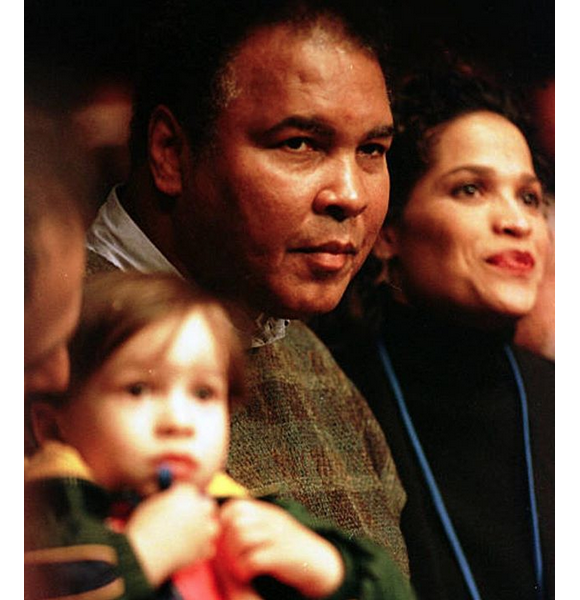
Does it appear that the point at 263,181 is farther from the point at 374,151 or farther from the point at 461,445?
the point at 461,445

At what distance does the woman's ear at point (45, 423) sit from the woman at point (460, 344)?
0.48 metres

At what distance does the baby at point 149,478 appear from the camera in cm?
157

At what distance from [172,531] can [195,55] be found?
67 centimetres

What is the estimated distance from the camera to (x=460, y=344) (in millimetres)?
2029

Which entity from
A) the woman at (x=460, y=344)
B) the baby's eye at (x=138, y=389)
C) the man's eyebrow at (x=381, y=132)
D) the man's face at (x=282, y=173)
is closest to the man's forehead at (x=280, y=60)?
the man's face at (x=282, y=173)

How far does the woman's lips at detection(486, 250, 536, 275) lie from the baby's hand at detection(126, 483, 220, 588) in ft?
2.26

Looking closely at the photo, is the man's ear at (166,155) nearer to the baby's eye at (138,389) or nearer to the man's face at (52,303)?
the man's face at (52,303)

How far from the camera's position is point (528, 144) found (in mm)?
2062

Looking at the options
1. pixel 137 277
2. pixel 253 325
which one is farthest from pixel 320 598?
pixel 137 277

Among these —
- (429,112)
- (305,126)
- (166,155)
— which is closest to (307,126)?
(305,126)

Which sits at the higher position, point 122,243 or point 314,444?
point 122,243

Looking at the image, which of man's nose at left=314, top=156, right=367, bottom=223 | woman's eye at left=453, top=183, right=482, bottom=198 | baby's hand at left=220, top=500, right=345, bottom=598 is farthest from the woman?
baby's hand at left=220, top=500, right=345, bottom=598

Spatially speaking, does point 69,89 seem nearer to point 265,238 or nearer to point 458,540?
point 265,238

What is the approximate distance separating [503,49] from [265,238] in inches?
24.1
